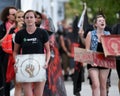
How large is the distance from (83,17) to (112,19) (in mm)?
4580

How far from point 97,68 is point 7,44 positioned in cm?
180

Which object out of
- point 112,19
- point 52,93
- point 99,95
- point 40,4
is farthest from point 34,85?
point 112,19

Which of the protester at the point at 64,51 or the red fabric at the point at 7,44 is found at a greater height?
the red fabric at the point at 7,44

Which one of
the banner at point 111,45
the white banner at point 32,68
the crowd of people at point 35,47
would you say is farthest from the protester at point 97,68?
the white banner at point 32,68

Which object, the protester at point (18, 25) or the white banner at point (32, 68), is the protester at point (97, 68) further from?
the white banner at point (32, 68)

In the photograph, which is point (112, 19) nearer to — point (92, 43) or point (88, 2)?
point (88, 2)

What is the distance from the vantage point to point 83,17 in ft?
51.7

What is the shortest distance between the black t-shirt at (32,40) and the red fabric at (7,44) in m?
1.55

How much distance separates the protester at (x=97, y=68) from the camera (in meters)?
12.0

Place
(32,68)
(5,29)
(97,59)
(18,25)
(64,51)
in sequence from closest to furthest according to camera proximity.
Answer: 1. (32,68)
2. (97,59)
3. (18,25)
4. (5,29)
5. (64,51)

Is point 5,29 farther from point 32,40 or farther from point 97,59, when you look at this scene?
point 32,40

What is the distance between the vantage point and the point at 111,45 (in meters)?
12.4

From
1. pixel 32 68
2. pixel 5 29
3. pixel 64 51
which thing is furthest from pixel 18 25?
pixel 64 51

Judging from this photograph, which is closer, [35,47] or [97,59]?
[35,47]
